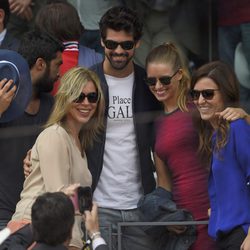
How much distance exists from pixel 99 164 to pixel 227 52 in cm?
205

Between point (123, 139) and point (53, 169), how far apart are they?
87 centimetres

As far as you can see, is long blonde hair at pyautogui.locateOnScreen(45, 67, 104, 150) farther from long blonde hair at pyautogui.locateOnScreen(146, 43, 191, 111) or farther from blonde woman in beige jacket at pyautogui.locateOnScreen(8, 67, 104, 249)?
long blonde hair at pyautogui.locateOnScreen(146, 43, 191, 111)

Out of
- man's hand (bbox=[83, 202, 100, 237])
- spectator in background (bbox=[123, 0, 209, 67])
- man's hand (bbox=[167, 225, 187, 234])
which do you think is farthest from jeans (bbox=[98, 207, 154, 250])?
spectator in background (bbox=[123, 0, 209, 67])

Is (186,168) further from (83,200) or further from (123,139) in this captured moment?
(83,200)

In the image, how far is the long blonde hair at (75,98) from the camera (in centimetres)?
773

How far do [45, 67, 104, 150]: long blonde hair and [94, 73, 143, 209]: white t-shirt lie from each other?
0.72 feet

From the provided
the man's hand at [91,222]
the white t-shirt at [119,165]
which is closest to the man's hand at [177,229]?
the white t-shirt at [119,165]

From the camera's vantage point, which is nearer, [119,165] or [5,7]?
[119,165]

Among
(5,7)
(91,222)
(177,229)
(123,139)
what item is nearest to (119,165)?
(123,139)

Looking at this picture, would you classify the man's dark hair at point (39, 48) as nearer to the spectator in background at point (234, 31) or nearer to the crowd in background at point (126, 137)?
the crowd in background at point (126, 137)

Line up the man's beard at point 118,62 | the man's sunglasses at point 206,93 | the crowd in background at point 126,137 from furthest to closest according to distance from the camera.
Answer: the man's beard at point 118,62
the man's sunglasses at point 206,93
the crowd in background at point 126,137

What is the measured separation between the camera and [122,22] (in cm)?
830

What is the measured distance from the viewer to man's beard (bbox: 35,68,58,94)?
8117 mm

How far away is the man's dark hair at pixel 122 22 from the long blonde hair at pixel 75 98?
19.8 inches
